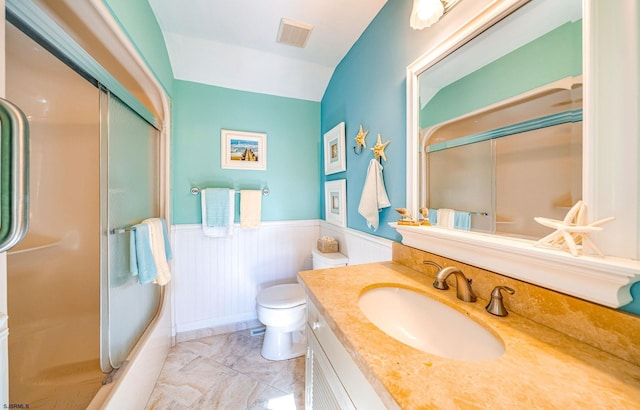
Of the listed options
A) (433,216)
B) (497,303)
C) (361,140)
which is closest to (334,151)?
(361,140)

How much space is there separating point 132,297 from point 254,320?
1030mm

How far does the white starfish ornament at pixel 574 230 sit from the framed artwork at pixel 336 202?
1.22 m

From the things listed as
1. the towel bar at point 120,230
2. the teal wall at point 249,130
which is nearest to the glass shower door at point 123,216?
the towel bar at point 120,230

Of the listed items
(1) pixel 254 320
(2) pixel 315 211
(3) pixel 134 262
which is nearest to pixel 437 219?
(2) pixel 315 211

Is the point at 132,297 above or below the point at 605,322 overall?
below

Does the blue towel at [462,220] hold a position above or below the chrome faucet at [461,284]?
above

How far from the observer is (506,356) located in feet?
1.53

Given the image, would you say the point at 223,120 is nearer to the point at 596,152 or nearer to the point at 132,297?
the point at 132,297

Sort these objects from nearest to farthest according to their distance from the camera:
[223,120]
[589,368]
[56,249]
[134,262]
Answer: [589,368], [56,249], [134,262], [223,120]

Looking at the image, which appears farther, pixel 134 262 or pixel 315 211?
pixel 315 211

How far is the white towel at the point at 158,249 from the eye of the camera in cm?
129

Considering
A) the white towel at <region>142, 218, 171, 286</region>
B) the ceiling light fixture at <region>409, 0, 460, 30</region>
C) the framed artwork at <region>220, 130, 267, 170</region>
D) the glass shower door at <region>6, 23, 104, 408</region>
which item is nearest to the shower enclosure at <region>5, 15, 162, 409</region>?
the glass shower door at <region>6, 23, 104, 408</region>

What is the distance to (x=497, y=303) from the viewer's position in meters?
0.63

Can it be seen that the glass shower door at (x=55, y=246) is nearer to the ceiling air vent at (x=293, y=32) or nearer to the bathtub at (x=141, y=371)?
the bathtub at (x=141, y=371)
